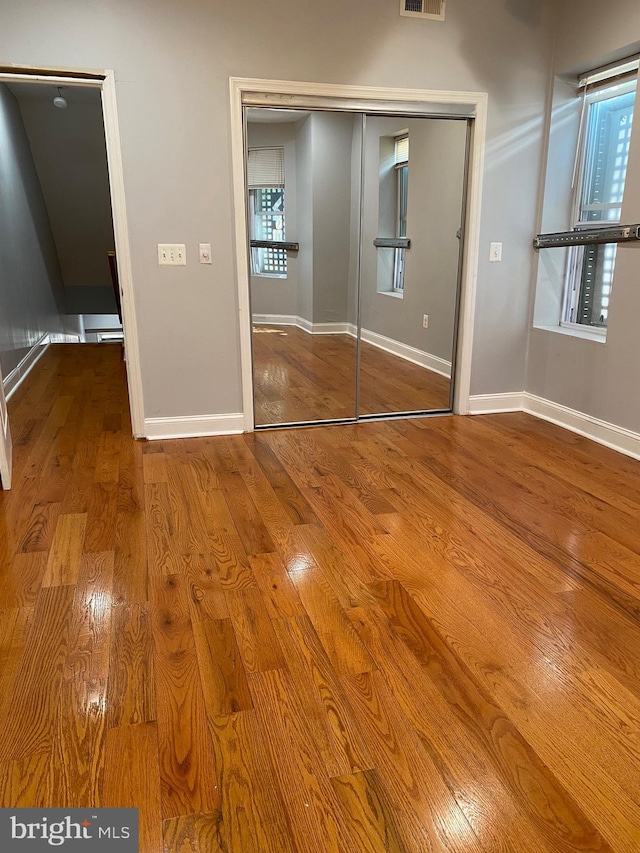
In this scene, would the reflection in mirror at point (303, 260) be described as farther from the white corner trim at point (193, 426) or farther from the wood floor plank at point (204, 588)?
the wood floor plank at point (204, 588)

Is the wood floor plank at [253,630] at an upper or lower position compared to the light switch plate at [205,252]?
lower

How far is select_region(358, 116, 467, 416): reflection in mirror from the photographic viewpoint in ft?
12.9

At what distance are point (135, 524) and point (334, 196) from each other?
240 cm

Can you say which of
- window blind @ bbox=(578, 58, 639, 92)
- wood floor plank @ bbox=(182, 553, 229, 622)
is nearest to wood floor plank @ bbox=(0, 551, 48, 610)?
wood floor plank @ bbox=(182, 553, 229, 622)

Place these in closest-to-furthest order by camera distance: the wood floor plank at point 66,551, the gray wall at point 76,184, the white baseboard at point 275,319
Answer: the wood floor plank at point 66,551, the white baseboard at point 275,319, the gray wall at point 76,184

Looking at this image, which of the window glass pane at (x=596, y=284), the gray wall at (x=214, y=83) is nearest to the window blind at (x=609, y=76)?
the gray wall at (x=214, y=83)

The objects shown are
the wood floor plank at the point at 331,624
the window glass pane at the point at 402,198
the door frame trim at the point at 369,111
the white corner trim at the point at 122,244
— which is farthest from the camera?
the window glass pane at the point at 402,198

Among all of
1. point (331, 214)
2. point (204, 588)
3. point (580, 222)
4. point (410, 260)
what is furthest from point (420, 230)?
point (204, 588)

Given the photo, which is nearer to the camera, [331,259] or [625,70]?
[625,70]

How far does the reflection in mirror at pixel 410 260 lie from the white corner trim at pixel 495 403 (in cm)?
18

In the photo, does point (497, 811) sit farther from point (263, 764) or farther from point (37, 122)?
point (37, 122)

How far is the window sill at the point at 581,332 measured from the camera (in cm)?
381

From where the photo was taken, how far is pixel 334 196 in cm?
389

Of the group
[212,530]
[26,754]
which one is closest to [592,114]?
[212,530]
